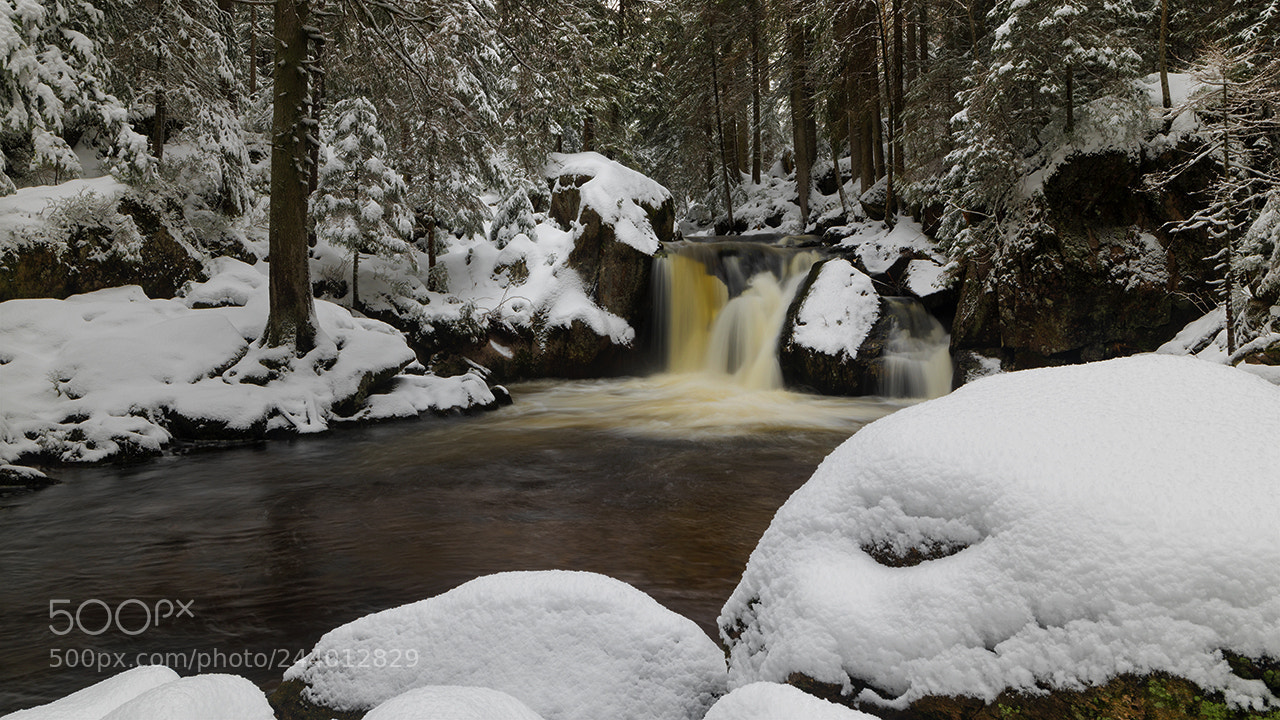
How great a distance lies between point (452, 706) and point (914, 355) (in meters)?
11.5

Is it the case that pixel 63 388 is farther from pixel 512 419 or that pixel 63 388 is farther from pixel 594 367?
pixel 594 367

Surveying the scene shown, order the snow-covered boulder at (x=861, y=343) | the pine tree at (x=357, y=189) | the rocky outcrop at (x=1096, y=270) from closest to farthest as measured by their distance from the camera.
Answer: the rocky outcrop at (x=1096, y=270), the snow-covered boulder at (x=861, y=343), the pine tree at (x=357, y=189)

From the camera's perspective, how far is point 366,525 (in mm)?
6191

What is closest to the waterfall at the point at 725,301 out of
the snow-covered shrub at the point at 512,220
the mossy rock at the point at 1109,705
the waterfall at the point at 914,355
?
the waterfall at the point at 914,355

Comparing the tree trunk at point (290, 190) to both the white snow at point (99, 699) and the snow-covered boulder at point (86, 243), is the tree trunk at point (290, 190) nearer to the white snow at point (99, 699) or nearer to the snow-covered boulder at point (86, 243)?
the snow-covered boulder at point (86, 243)

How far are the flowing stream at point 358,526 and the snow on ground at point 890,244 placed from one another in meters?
3.91

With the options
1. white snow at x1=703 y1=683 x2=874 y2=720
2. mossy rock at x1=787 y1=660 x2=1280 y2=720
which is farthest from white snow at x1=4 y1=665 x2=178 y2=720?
mossy rock at x1=787 y1=660 x2=1280 y2=720

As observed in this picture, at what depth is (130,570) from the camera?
5.12 m

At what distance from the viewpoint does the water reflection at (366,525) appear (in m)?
4.34

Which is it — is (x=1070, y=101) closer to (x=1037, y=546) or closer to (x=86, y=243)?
(x=1037, y=546)

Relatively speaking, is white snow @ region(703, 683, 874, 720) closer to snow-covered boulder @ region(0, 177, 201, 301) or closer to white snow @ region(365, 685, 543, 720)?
white snow @ region(365, 685, 543, 720)

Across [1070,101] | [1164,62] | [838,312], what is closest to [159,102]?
[838,312]

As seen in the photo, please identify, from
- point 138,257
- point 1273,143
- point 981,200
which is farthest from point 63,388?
point 1273,143

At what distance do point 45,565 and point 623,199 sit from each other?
43.5 feet
